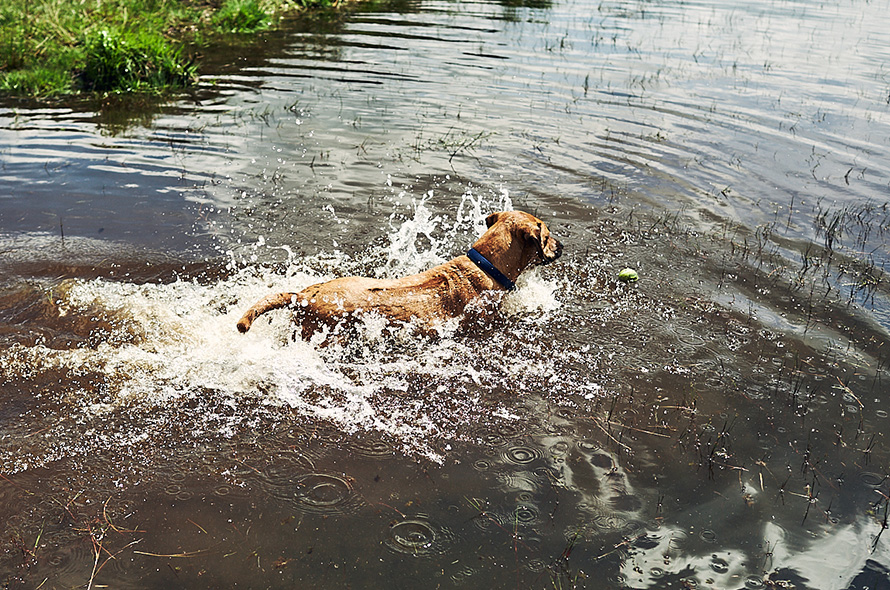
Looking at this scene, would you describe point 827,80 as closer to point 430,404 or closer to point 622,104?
point 622,104

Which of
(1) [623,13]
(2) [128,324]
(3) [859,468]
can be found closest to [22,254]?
(2) [128,324]

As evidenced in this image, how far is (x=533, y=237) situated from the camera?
19.1ft

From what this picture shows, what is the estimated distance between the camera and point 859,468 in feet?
14.6

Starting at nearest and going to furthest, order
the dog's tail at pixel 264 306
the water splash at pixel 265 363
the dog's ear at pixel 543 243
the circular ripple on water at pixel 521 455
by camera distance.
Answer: the circular ripple on water at pixel 521 455, the water splash at pixel 265 363, the dog's tail at pixel 264 306, the dog's ear at pixel 543 243

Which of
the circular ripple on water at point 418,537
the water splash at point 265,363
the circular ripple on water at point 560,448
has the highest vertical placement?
the water splash at point 265,363

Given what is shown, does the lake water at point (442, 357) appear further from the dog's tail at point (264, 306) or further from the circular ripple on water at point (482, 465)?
the dog's tail at point (264, 306)

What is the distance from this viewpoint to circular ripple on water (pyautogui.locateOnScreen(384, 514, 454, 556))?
3691 mm

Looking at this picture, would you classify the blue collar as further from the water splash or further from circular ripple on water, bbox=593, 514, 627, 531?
circular ripple on water, bbox=593, 514, 627, 531

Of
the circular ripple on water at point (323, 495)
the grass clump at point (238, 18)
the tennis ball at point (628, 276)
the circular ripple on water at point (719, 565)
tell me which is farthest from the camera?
the grass clump at point (238, 18)

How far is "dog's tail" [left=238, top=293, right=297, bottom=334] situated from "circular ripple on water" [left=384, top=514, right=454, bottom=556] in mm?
2040

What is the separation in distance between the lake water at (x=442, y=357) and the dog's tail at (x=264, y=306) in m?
0.28

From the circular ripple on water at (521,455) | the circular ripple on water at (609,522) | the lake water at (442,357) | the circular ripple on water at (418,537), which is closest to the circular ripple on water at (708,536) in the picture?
the lake water at (442,357)

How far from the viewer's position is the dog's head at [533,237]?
5.85 meters

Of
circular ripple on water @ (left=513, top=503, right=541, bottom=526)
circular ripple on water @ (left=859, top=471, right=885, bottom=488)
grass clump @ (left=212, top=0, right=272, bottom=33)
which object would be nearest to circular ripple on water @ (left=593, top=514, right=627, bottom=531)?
circular ripple on water @ (left=513, top=503, right=541, bottom=526)
